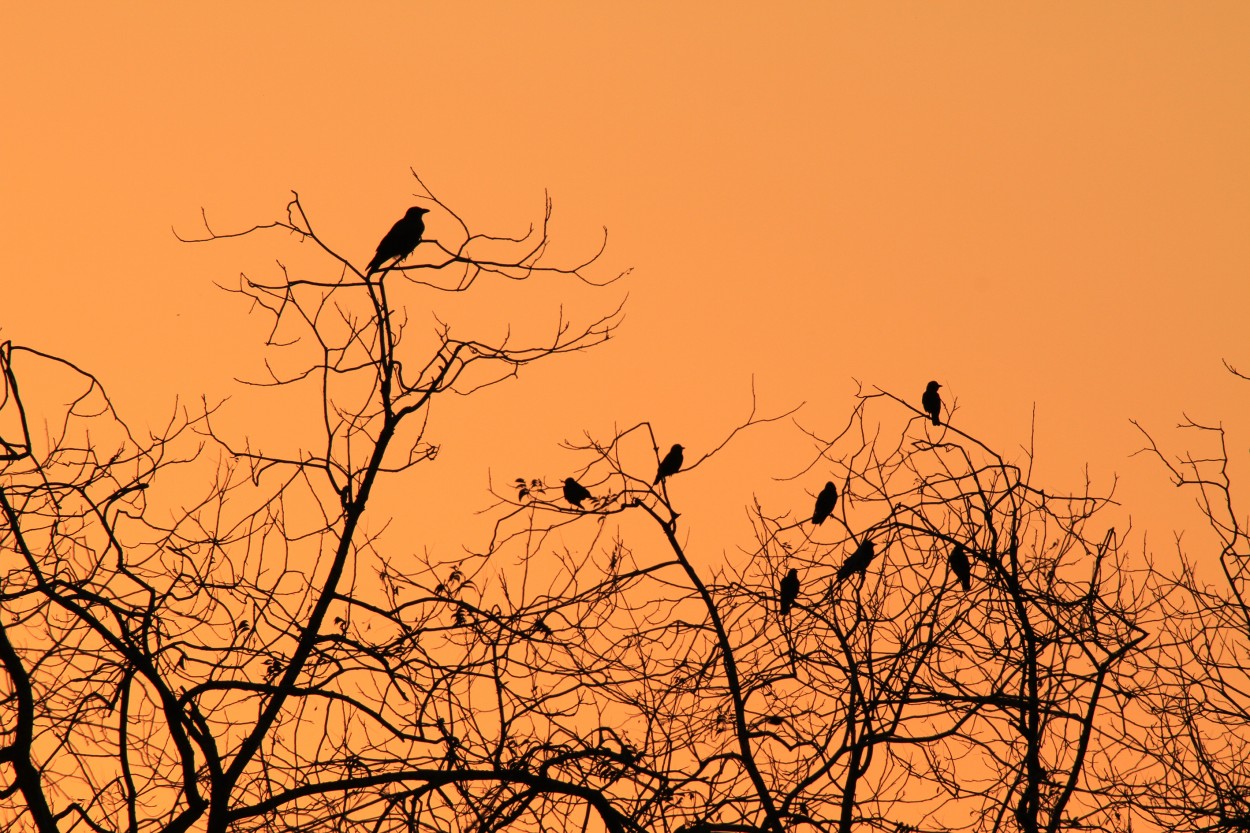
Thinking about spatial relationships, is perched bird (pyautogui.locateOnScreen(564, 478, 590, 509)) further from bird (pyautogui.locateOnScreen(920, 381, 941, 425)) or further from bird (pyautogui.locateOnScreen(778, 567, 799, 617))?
bird (pyautogui.locateOnScreen(920, 381, 941, 425))

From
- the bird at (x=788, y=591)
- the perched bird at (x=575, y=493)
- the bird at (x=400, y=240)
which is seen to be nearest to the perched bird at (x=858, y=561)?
the bird at (x=788, y=591)

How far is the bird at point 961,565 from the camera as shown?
7.68 metres

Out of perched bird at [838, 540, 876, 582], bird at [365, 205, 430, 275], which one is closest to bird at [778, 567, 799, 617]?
perched bird at [838, 540, 876, 582]

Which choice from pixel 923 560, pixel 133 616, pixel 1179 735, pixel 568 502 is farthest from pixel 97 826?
pixel 1179 735

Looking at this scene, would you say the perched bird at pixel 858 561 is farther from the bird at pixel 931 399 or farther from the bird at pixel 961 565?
the bird at pixel 931 399

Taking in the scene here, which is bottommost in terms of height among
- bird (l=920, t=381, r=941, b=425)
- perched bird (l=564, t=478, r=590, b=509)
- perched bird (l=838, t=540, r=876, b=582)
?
perched bird (l=838, t=540, r=876, b=582)

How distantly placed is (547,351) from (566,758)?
174cm

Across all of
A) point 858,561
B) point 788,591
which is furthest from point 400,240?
point 858,561

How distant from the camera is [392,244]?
1127cm

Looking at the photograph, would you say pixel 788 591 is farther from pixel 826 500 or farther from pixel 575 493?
pixel 826 500

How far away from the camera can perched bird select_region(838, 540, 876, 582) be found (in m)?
7.38

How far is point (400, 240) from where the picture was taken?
11250 millimetres

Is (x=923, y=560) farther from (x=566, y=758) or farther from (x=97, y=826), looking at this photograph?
(x=97, y=826)

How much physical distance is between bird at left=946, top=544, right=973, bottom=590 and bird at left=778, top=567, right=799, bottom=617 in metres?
0.79
